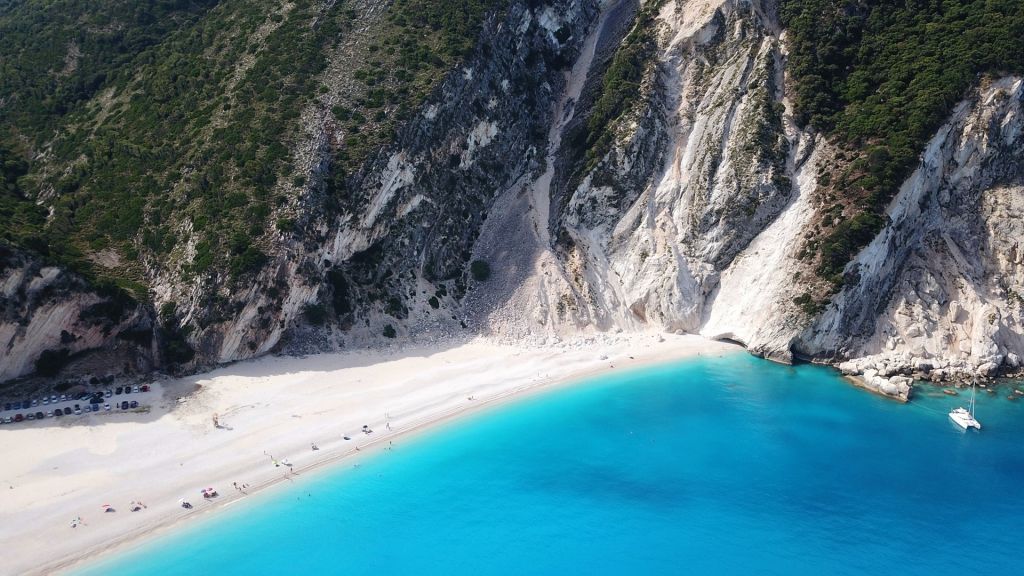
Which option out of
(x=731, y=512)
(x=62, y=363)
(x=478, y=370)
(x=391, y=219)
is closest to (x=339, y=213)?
(x=391, y=219)

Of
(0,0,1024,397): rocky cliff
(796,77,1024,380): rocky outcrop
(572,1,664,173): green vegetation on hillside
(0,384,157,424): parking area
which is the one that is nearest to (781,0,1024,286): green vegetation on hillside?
(0,0,1024,397): rocky cliff

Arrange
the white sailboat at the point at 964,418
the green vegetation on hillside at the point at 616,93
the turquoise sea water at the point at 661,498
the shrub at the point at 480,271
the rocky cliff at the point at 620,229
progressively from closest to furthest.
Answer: the turquoise sea water at the point at 661,498 → the white sailboat at the point at 964,418 → the rocky cliff at the point at 620,229 → the shrub at the point at 480,271 → the green vegetation on hillside at the point at 616,93

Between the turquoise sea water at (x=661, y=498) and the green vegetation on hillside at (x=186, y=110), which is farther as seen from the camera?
the green vegetation on hillside at (x=186, y=110)

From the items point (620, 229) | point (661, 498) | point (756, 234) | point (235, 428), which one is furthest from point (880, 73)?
point (235, 428)

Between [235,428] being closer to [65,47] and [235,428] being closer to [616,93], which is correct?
[616,93]

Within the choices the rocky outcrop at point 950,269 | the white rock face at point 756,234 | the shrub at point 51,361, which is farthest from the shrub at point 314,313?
the rocky outcrop at point 950,269

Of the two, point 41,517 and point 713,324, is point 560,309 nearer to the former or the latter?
point 713,324

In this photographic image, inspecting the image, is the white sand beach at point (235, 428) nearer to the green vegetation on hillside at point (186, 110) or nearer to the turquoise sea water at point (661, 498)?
the turquoise sea water at point (661, 498)
